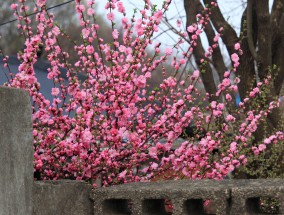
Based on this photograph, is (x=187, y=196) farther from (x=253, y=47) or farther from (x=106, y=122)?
(x=253, y=47)

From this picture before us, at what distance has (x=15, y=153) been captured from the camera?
9.52 feet

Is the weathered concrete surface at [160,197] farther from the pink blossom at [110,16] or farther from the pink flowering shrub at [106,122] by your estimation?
the pink blossom at [110,16]

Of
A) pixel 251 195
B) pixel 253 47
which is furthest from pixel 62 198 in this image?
pixel 253 47

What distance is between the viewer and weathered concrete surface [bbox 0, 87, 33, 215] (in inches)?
111

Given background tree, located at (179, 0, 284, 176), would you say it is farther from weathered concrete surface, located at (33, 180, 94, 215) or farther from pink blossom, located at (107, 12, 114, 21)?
weathered concrete surface, located at (33, 180, 94, 215)

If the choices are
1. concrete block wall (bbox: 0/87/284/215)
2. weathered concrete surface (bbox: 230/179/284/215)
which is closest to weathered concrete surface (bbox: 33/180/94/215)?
concrete block wall (bbox: 0/87/284/215)

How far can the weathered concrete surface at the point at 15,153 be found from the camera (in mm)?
2812

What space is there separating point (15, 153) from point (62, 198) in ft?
1.61

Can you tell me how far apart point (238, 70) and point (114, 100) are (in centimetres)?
468

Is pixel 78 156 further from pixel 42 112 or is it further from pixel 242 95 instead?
pixel 242 95

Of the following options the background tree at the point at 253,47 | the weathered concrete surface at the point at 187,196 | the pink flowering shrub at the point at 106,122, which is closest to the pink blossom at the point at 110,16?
the pink flowering shrub at the point at 106,122

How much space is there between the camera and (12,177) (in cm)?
288

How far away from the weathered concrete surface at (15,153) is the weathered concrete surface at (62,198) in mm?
99

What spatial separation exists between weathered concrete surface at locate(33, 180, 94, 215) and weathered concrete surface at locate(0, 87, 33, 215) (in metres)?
0.10
